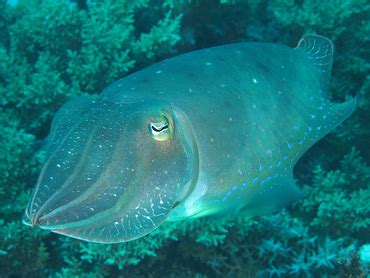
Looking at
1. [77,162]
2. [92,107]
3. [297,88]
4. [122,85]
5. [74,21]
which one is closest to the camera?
[77,162]

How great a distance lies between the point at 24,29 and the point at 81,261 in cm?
358

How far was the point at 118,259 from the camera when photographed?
3922 mm

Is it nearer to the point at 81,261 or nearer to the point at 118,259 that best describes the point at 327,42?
the point at 118,259

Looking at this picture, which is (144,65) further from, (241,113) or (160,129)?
(160,129)

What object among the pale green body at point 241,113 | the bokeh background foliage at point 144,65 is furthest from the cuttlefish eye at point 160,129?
the bokeh background foliage at point 144,65

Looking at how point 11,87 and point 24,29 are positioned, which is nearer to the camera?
point 11,87

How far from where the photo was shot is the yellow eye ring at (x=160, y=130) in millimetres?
2141

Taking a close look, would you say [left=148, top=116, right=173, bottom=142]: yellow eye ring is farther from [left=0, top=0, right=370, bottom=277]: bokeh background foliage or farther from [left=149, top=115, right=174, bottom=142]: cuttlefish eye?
[left=0, top=0, right=370, bottom=277]: bokeh background foliage

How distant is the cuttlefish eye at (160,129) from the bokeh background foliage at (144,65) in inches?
77.9

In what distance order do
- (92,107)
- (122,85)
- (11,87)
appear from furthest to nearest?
(11,87), (122,85), (92,107)

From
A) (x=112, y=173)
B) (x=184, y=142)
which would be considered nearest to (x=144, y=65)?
(x=184, y=142)

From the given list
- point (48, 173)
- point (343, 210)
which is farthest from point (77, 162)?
point (343, 210)

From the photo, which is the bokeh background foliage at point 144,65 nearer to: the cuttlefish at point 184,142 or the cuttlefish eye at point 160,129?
the cuttlefish at point 184,142

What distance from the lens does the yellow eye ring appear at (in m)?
2.14
